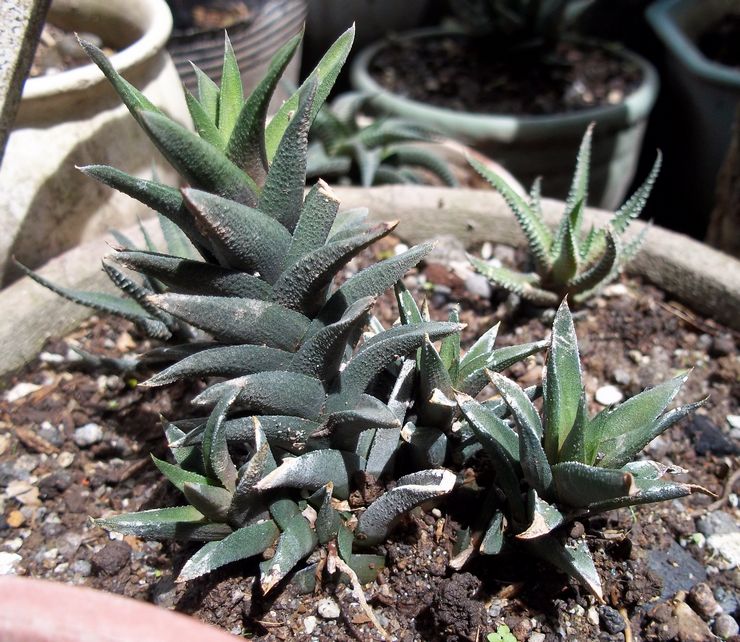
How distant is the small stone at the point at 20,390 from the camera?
1434 millimetres

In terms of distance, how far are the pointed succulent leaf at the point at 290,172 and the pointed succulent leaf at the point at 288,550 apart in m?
0.40

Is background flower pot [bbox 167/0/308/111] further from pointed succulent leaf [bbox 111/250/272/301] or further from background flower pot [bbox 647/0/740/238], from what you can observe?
pointed succulent leaf [bbox 111/250/272/301]

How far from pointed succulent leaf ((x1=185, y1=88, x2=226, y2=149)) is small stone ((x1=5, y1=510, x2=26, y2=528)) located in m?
0.78

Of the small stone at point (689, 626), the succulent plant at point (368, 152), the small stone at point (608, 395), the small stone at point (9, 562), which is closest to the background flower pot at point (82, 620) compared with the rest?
the small stone at point (9, 562)

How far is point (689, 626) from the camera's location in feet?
3.43

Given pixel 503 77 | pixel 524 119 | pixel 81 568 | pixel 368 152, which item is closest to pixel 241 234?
pixel 81 568

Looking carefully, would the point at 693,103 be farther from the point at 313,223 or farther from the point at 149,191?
the point at 149,191

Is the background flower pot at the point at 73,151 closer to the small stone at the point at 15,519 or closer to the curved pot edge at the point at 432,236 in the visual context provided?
the curved pot edge at the point at 432,236

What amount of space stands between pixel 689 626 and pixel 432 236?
40.9 inches

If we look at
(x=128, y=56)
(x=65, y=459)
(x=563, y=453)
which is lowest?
(x=65, y=459)

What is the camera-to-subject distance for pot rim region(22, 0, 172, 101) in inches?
59.4

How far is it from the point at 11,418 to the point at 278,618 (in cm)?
71

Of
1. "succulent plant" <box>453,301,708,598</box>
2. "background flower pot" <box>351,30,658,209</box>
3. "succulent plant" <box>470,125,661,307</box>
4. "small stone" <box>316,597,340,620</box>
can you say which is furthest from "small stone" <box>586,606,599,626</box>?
"background flower pot" <box>351,30,658,209</box>

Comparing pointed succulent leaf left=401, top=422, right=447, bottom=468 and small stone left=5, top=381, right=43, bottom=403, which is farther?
small stone left=5, top=381, right=43, bottom=403
